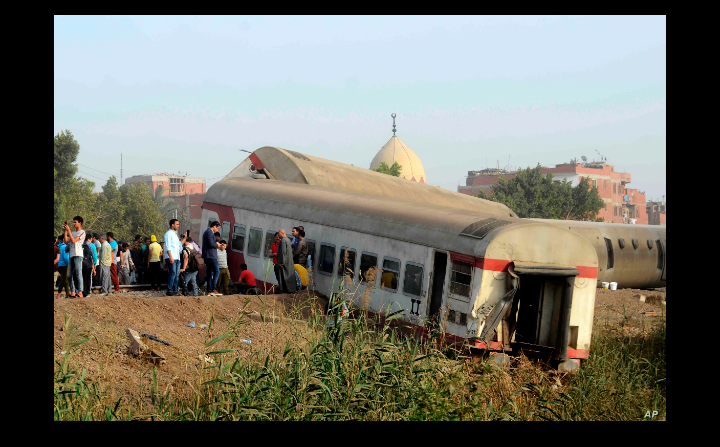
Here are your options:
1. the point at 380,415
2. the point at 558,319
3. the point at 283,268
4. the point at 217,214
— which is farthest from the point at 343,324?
the point at 217,214

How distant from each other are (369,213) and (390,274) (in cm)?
170

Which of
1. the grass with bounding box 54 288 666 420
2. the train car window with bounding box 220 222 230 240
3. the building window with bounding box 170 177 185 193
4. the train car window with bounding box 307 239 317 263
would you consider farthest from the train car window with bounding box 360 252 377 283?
the building window with bounding box 170 177 185 193

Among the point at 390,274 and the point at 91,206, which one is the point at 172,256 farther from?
the point at 91,206

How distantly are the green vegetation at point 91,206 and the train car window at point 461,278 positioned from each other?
4602cm

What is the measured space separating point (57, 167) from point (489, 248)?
59466 millimetres

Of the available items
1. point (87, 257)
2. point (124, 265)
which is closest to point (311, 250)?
point (87, 257)

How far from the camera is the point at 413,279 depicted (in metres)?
13.0

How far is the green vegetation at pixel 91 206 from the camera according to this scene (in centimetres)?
5725

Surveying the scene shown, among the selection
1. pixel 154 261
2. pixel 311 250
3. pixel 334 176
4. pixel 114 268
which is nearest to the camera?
pixel 311 250

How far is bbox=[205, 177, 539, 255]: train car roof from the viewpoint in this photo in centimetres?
1246

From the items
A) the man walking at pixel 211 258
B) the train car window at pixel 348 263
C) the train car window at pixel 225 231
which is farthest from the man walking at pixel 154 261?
the train car window at pixel 348 263

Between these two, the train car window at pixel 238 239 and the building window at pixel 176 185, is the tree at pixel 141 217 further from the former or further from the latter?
the building window at pixel 176 185

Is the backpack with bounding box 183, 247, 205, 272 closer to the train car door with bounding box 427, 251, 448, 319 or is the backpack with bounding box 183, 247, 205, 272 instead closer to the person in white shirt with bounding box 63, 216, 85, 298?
the person in white shirt with bounding box 63, 216, 85, 298

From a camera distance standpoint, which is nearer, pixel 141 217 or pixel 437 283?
pixel 437 283
